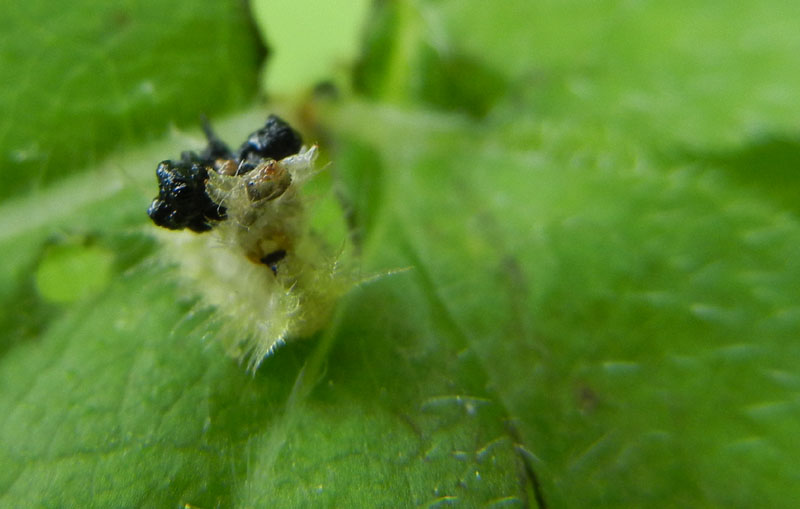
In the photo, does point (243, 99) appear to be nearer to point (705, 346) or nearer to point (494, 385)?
point (494, 385)

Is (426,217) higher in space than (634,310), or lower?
higher

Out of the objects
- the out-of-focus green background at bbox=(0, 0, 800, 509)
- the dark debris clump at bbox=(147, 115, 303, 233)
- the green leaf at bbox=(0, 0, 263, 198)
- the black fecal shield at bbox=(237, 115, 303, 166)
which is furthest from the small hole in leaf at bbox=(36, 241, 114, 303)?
the black fecal shield at bbox=(237, 115, 303, 166)

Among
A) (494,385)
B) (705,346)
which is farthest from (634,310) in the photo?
(494,385)

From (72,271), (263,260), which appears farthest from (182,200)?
(72,271)

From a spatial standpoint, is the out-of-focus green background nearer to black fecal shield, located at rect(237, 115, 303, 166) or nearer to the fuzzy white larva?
the fuzzy white larva

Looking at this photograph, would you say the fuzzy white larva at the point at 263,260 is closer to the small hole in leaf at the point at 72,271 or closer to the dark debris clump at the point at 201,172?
the dark debris clump at the point at 201,172

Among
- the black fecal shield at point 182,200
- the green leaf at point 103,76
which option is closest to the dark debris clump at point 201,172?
the black fecal shield at point 182,200
